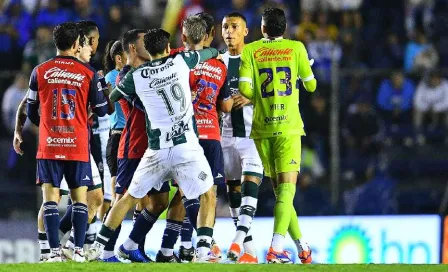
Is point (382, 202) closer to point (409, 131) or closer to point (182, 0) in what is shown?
point (409, 131)

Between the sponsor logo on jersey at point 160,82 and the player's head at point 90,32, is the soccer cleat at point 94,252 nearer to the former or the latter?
the sponsor logo on jersey at point 160,82

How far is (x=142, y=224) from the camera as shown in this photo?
12.2 meters

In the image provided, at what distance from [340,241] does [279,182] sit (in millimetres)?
5215

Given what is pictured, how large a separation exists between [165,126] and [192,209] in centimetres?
93

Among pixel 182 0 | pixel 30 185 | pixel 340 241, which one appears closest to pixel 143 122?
pixel 340 241

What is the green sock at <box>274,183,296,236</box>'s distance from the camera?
38.9ft

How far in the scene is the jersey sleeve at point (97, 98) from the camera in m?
11.7

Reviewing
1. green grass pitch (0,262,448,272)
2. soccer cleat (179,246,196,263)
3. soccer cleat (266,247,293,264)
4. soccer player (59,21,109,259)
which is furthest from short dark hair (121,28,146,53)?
soccer cleat (266,247,293,264)

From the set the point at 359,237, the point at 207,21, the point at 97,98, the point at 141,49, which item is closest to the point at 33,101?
the point at 97,98

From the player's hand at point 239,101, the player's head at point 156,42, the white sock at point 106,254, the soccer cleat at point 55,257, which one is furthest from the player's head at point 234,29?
the soccer cleat at point 55,257

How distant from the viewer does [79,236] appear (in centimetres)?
1178

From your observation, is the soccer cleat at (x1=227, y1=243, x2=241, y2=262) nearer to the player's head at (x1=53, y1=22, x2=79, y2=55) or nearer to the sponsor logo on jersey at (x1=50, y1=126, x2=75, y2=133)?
the sponsor logo on jersey at (x1=50, y1=126, x2=75, y2=133)

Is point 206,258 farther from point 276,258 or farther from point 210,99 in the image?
point 210,99

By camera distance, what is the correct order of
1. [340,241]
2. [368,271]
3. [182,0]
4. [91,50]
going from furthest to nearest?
[182,0]
[340,241]
[91,50]
[368,271]
